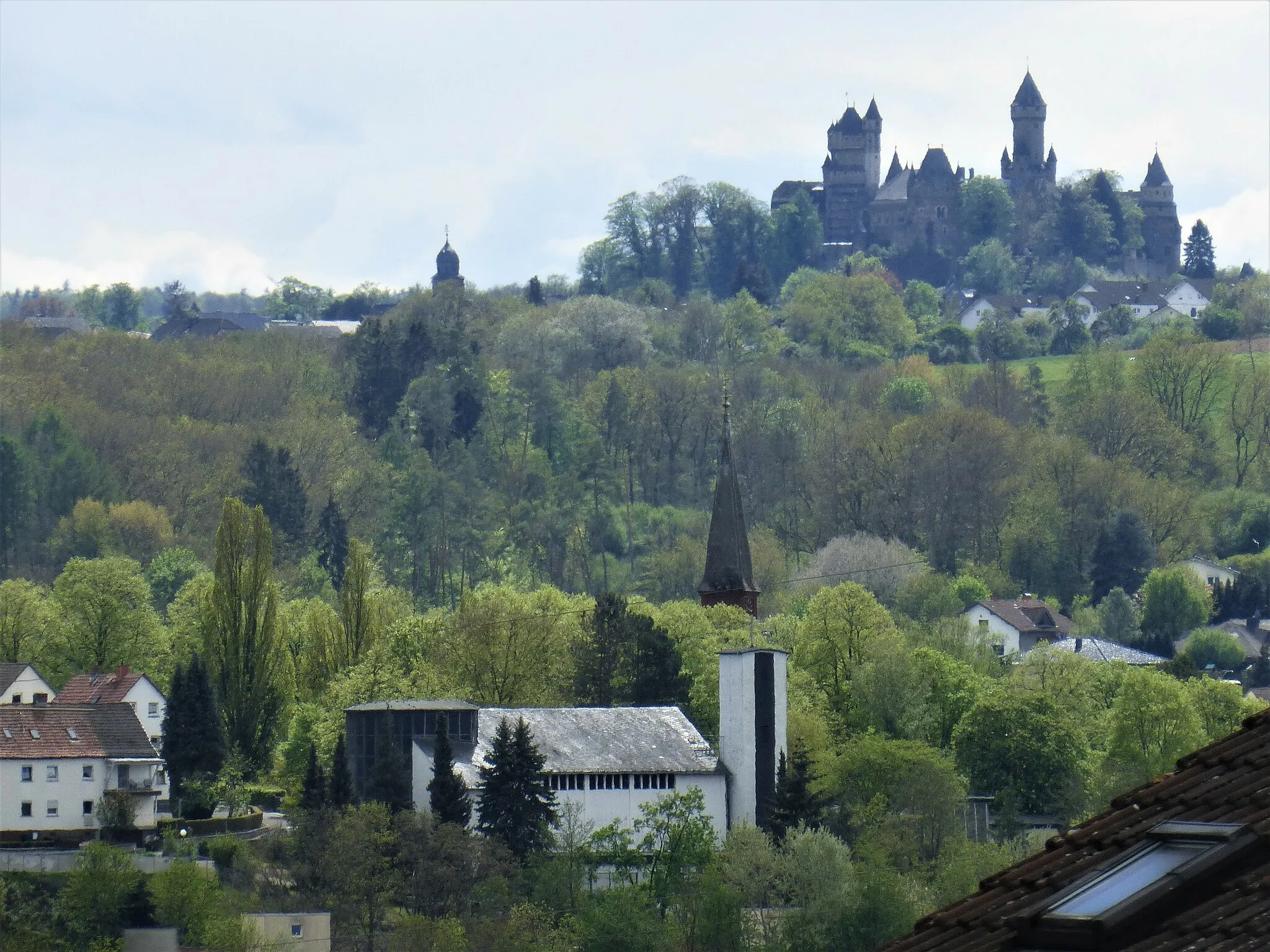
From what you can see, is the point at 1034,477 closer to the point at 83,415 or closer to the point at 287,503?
the point at 287,503

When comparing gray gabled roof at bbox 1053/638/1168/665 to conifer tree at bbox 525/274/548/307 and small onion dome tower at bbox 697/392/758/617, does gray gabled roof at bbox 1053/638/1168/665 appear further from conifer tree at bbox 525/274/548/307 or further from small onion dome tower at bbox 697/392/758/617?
conifer tree at bbox 525/274/548/307

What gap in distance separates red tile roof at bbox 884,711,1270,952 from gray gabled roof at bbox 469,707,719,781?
53474mm

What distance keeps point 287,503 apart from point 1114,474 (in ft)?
132

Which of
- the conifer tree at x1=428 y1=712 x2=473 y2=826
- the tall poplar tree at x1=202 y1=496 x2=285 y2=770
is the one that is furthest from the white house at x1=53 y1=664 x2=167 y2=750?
the conifer tree at x1=428 y1=712 x2=473 y2=826

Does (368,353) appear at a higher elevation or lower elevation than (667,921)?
higher

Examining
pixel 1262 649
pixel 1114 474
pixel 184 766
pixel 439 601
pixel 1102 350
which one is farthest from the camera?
pixel 1102 350

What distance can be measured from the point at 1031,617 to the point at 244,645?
48.2 m

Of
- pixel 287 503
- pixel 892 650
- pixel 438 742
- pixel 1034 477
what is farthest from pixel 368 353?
pixel 438 742

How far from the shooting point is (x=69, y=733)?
213 ft

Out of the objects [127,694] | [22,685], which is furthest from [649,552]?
[22,685]

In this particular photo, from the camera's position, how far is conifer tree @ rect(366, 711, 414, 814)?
6081 centimetres

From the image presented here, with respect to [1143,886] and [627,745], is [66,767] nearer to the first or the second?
[627,745]

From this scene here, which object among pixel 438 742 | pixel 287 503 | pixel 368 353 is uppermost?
pixel 368 353

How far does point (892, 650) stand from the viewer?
7450 centimetres
